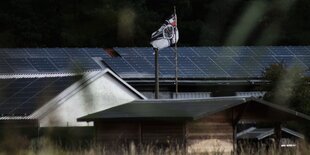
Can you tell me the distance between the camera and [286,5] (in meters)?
1.87

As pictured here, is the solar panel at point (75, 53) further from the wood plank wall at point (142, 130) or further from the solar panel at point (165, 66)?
the solar panel at point (165, 66)

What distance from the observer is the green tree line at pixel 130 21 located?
1.84 m

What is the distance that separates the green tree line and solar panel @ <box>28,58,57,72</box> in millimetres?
28344

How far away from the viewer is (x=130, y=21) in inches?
74.7

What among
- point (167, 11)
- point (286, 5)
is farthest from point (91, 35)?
point (286, 5)

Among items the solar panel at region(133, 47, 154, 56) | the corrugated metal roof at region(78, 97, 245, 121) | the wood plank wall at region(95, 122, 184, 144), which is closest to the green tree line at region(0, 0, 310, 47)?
the corrugated metal roof at region(78, 97, 245, 121)

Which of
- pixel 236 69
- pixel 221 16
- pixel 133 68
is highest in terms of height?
pixel 133 68

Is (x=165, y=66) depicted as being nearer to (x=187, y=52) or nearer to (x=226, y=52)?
(x=187, y=52)

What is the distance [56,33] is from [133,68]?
99.7ft

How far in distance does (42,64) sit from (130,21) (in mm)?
29986

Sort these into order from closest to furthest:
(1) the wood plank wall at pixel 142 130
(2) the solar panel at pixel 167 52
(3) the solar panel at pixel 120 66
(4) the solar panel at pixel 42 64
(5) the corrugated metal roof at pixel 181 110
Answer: (5) the corrugated metal roof at pixel 181 110 < (1) the wood plank wall at pixel 142 130 < (4) the solar panel at pixel 42 64 < (3) the solar panel at pixel 120 66 < (2) the solar panel at pixel 167 52

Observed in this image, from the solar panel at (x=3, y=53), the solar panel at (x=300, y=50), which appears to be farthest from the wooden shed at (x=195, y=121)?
the solar panel at (x=300, y=50)

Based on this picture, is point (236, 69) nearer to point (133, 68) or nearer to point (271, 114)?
point (271, 114)

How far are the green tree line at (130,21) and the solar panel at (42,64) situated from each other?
28344 mm
